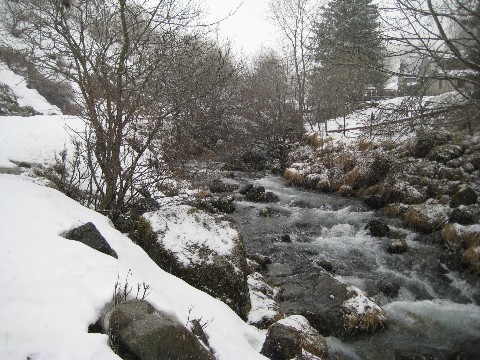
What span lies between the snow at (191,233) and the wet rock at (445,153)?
885 centimetres

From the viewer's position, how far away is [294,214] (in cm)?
1130

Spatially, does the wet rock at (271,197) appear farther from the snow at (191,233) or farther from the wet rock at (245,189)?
the snow at (191,233)

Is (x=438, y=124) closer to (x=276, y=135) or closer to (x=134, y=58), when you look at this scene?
(x=134, y=58)

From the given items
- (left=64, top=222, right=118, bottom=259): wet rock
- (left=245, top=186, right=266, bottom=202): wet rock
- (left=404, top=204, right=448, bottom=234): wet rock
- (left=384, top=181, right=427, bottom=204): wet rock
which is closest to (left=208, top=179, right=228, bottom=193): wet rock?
(left=245, top=186, right=266, bottom=202): wet rock

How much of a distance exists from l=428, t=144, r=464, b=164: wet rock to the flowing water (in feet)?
9.81

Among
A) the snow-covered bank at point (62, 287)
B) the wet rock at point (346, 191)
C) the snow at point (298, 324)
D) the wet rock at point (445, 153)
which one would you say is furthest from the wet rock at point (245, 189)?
the snow at point (298, 324)

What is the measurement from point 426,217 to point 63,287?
898 cm

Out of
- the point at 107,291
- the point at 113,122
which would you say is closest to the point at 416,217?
the point at 113,122

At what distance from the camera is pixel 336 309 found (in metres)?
5.75

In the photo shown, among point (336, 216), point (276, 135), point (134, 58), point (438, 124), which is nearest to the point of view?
point (438, 124)

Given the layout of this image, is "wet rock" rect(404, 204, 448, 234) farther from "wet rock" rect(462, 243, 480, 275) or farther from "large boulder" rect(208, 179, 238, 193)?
"large boulder" rect(208, 179, 238, 193)

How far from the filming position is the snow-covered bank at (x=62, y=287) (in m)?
2.37

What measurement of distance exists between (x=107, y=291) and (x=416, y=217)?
8626 mm

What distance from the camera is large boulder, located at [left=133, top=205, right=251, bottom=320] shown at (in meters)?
5.21
